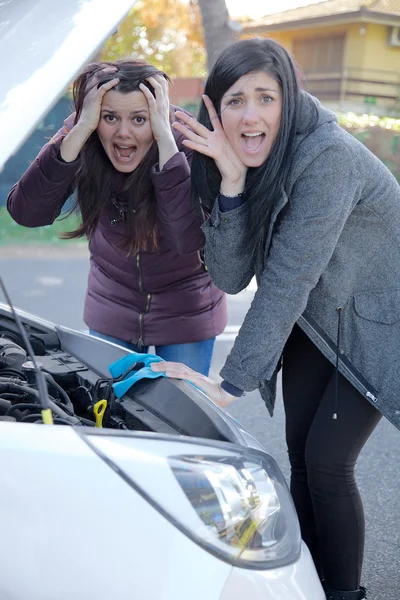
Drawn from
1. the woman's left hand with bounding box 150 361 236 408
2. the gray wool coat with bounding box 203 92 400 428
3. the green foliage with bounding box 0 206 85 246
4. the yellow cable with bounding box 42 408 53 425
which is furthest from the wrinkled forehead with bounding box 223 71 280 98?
the green foliage with bounding box 0 206 85 246

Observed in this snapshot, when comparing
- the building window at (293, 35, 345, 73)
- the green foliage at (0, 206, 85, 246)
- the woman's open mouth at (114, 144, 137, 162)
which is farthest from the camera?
the building window at (293, 35, 345, 73)

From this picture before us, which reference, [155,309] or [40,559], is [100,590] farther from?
[155,309]

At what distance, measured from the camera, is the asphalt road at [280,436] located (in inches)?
120

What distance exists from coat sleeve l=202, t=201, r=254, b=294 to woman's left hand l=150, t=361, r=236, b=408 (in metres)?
0.35

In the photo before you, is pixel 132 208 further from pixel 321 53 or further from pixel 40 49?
pixel 321 53

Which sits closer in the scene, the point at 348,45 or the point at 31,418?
the point at 31,418

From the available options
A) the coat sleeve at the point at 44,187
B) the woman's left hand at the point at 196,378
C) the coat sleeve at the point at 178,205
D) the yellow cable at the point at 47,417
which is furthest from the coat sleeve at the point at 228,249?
the yellow cable at the point at 47,417

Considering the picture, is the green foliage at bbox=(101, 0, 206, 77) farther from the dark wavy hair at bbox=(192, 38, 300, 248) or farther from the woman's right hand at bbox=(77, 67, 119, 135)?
the dark wavy hair at bbox=(192, 38, 300, 248)

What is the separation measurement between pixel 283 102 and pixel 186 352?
3.77 ft

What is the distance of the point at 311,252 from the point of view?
6.91ft

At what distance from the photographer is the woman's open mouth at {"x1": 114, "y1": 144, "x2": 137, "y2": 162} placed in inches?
107

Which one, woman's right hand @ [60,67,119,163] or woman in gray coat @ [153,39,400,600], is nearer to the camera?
woman in gray coat @ [153,39,400,600]

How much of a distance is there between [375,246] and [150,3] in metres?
24.8

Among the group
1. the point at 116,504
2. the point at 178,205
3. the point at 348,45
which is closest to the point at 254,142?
the point at 178,205
